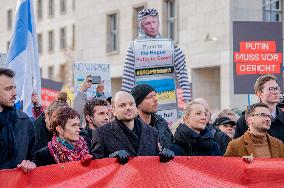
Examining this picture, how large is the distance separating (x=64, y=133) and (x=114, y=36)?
27274 millimetres

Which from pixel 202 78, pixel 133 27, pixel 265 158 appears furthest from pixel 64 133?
pixel 133 27

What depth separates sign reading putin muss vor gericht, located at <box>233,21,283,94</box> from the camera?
12.3 metres

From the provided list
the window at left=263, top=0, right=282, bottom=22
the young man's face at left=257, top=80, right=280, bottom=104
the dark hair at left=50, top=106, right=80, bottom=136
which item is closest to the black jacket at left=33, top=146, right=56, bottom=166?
the dark hair at left=50, top=106, right=80, bottom=136

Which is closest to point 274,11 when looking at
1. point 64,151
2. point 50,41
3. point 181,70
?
point 181,70

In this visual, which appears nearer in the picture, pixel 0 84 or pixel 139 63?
pixel 0 84

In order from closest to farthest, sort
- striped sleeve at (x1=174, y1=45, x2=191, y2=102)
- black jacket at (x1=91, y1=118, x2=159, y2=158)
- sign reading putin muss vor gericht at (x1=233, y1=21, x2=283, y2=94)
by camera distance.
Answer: black jacket at (x1=91, y1=118, x2=159, y2=158)
striped sleeve at (x1=174, y1=45, x2=191, y2=102)
sign reading putin muss vor gericht at (x1=233, y1=21, x2=283, y2=94)

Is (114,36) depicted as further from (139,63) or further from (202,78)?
(139,63)

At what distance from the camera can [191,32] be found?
2927cm

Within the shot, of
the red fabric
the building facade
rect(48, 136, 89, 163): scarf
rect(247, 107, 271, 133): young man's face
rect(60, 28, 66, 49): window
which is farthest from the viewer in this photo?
rect(60, 28, 66, 49): window

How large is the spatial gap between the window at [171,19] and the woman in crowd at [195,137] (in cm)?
2234

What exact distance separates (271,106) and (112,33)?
26309 mm

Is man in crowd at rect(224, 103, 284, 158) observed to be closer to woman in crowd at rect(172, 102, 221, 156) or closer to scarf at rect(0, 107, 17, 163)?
woman in crowd at rect(172, 102, 221, 156)

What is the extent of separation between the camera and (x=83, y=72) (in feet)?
42.6

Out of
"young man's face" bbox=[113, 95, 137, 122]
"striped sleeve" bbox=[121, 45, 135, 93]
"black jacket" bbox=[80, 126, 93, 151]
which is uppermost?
"striped sleeve" bbox=[121, 45, 135, 93]
